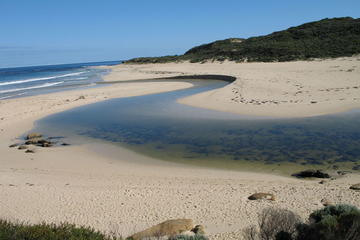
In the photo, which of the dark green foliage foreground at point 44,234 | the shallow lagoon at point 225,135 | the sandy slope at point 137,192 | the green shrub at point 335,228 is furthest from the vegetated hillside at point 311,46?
the dark green foliage foreground at point 44,234

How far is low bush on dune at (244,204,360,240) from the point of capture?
429 cm

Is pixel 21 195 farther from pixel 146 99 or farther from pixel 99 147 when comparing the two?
pixel 146 99

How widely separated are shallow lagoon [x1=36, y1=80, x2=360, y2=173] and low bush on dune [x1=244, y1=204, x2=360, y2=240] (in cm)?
411

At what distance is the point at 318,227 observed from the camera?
14.7 ft

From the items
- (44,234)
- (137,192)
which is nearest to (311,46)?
(137,192)

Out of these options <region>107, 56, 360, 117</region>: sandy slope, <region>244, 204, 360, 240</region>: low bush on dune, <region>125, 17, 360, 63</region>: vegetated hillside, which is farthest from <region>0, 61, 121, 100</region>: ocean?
<region>244, 204, 360, 240</region>: low bush on dune

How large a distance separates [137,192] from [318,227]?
14.6 ft

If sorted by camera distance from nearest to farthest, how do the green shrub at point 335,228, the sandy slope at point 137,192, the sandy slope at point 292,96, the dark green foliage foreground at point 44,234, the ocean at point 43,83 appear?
the green shrub at point 335,228 < the dark green foliage foreground at point 44,234 < the sandy slope at point 137,192 < the sandy slope at point 292,96 < the ocean at point 43,83

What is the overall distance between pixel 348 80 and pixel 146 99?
14521 millimetres

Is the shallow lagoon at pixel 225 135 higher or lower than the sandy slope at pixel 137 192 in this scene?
higher

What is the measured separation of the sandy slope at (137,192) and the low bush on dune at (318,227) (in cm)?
89

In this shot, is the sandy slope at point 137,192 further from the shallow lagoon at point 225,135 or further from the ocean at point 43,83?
the ocean at point 43,83

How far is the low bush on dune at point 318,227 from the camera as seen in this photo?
429cm

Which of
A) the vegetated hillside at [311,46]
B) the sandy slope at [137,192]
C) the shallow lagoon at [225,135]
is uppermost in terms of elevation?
the vegetated hillside at [311,46]
